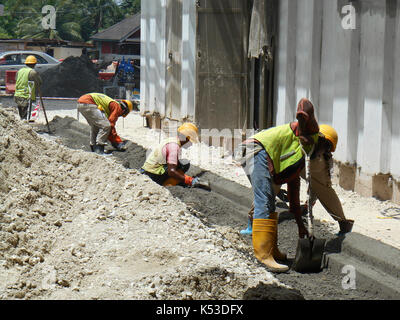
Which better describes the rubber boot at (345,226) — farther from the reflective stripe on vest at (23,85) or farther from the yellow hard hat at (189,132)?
the reflective stripe on vest at (23,85)

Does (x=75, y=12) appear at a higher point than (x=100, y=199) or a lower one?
higher

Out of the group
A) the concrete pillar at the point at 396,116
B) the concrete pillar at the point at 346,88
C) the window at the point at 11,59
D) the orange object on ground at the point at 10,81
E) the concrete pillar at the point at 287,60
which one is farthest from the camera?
the window at the point at 11,59

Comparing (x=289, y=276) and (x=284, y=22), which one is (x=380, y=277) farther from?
(x=284, y=22)

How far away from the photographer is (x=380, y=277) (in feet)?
18.3

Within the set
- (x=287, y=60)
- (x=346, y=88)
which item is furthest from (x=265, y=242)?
(x=287, y=60)

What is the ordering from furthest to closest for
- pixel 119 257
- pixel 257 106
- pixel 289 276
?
pixel 257 106 < pixel 289 276 < pixel 119 257

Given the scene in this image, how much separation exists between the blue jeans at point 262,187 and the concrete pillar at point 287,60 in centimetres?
451

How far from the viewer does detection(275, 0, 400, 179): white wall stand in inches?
306

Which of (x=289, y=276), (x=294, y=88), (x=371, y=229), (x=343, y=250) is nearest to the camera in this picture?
(x=289, y=276)

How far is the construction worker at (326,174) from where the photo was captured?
6031 millimetres

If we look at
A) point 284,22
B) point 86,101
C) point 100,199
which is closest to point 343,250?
point 100,199

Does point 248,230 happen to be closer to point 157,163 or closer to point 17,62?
point 157,163

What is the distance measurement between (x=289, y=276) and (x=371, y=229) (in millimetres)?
1617

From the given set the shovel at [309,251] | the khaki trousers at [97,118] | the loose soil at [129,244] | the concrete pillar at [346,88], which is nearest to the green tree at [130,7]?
the khaki trousers at [97,118]
